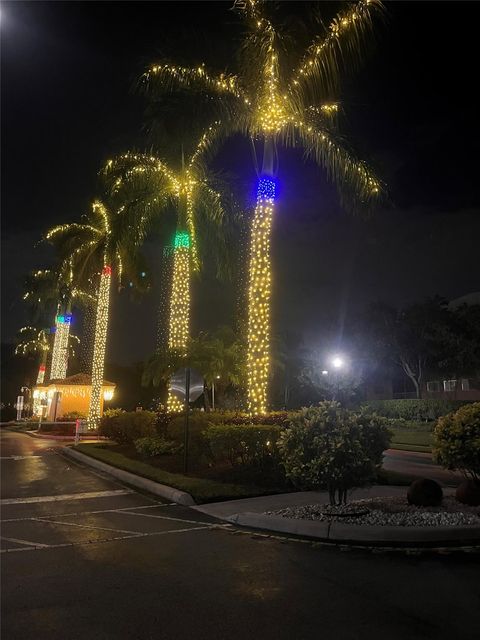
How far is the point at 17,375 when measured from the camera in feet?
275

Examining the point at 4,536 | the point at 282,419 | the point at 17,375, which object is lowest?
the point at 4,536

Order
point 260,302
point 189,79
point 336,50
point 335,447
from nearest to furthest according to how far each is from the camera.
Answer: point 335,447 → point 336,50 → point 260,302 → point 189,79

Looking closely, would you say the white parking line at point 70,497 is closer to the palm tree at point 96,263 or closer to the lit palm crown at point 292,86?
the lit palm crown at point 292,86

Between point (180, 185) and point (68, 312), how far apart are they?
26369 mm

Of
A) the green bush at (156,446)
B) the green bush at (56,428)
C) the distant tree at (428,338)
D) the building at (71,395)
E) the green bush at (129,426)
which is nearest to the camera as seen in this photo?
the green bush at (156,446)

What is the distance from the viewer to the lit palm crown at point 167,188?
2025cm

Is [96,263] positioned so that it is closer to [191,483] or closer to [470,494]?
[191,483]

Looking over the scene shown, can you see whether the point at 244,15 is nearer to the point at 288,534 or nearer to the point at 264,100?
the point at 264,100

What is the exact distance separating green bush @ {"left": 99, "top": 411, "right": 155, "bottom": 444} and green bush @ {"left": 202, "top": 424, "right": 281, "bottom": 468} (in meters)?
6.30

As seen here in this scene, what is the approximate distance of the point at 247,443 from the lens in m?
12.0

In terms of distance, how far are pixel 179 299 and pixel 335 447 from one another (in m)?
12.7

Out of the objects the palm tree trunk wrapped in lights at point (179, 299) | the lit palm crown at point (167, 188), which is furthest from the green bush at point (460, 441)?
the lit palm crown at point (167, 188)

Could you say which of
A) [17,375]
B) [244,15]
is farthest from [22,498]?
[17,375]

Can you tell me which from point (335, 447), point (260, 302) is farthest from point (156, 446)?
point (335, 447)
